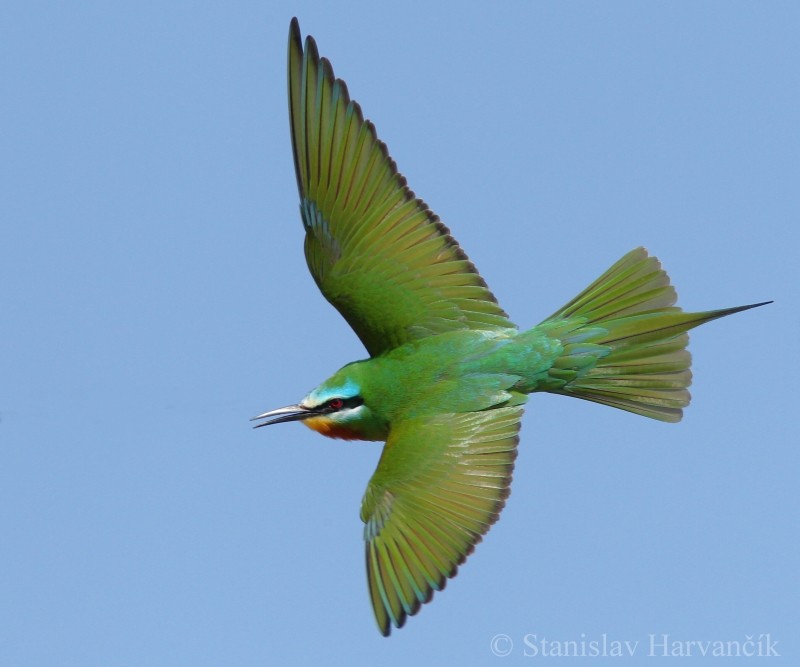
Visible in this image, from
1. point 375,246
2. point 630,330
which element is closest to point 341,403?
point 375,246

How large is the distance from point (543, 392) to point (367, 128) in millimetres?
1683

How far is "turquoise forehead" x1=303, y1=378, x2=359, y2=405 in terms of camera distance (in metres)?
8.23

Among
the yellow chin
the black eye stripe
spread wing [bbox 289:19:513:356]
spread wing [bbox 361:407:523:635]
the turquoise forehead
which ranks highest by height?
spread wing [bbox 289:19:513:356]

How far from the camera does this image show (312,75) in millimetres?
7992

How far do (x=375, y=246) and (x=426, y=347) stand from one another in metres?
0.63

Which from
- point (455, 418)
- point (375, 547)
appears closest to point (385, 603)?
point (375, 547)

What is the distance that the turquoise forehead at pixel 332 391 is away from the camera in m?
8.23

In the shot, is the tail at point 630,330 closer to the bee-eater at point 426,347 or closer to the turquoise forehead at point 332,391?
the bee-eater at point 426,347

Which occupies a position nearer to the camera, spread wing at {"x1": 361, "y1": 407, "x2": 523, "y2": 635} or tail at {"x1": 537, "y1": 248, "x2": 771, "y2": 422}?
spread wing at {"x1": 361, "y1": 407, "x2": 523, "y2": 635}

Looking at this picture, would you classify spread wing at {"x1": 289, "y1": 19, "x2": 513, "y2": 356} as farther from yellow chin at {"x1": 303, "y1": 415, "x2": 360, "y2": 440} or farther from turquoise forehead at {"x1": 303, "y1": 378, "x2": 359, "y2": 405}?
yellow chin at {"x1": 303, "y1": 415, "x2": 360, "y2": 440}

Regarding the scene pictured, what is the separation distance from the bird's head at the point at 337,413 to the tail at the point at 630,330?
1.04m

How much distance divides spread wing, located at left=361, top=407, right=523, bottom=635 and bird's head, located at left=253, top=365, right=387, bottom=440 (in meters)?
0.26

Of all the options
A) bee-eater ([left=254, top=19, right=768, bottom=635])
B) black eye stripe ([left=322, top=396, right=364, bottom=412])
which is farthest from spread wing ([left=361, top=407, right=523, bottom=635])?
black eye stripe ([left=322, top=396, right=364, bottom=412])

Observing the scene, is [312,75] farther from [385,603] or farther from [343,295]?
[385,603]
